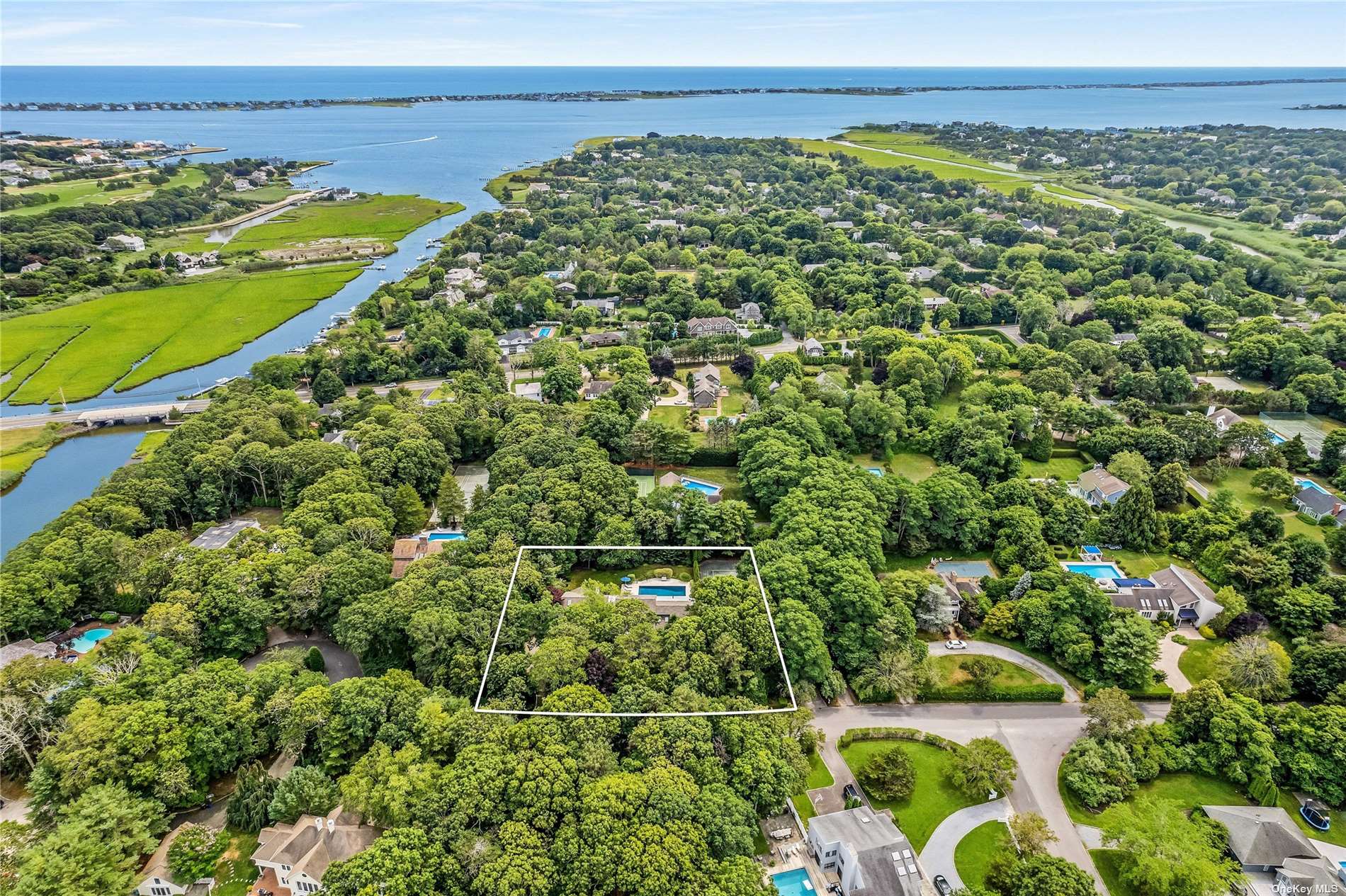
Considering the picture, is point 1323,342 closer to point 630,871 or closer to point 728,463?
point 728,463

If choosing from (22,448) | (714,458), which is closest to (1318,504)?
(714,458)

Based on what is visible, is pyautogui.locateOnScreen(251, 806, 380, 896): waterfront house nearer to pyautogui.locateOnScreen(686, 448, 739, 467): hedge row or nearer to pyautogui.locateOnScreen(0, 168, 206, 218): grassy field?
pyautogui.locateOnScreen(686, 448, 739, 467): hedge row

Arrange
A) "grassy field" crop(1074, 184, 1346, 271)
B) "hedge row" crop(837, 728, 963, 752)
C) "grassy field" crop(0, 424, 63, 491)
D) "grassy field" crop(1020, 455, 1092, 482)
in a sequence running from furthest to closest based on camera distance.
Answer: "grassy field" crop(1074, 184, 1346, 271), "grassy field" crop(0, 424, 63, 491), "grassy field" crop(1020, 455, 1092, 482), "hedge row" crop(837, 728, 963, 752)

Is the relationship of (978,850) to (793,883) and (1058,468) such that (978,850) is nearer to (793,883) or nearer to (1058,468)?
(793,883)

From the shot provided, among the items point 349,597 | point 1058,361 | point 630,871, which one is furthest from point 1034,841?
point 1058,361

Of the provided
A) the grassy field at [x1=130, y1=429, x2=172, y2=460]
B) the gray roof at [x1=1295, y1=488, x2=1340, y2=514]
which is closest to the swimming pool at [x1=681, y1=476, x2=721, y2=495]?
the gray roof at [x1=1295, y1=488, x2=1340, y2=514]

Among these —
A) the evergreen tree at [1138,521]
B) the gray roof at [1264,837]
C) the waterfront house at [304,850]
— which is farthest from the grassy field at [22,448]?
the evergreen tree at [1138,521]

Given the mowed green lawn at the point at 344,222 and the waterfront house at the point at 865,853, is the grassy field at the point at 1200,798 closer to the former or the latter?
the waterfront house at the point at 865,853
